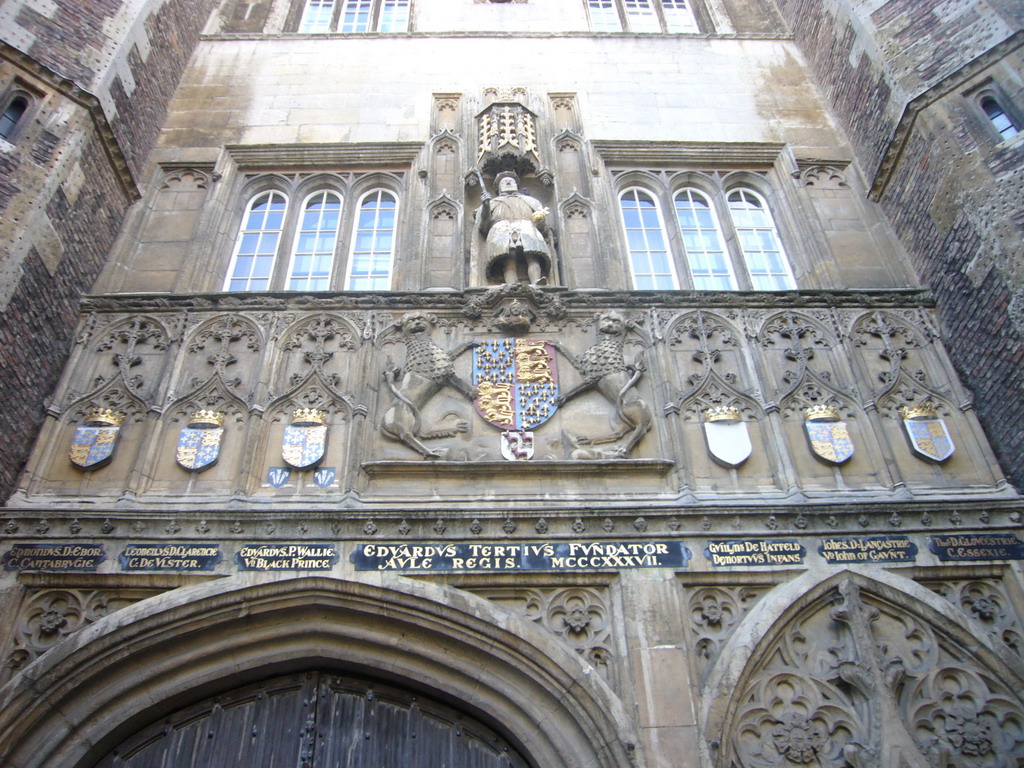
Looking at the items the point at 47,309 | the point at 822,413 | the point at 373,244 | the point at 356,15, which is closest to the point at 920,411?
the point at 822,413

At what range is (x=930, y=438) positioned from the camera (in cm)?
759

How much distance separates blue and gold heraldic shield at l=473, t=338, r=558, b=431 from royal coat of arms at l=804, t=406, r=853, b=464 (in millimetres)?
2277

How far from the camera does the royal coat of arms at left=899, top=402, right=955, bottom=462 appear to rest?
7.48 m

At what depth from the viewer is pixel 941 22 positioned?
934 cm

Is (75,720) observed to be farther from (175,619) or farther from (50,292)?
(50,292)

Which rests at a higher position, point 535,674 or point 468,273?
point 468,273

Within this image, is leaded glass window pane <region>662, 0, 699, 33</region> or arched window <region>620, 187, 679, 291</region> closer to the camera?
arched window <region>620, 187, 679, 291</region>

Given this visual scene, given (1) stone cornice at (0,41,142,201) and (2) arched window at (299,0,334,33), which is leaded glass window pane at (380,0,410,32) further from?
(1) stone cornice at (0,41,142,201)

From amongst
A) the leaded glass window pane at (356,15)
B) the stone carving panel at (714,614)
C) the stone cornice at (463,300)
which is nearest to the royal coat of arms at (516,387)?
the stone cornice at (463,300)

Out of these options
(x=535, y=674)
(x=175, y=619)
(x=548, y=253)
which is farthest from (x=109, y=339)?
(x=535, y=674)

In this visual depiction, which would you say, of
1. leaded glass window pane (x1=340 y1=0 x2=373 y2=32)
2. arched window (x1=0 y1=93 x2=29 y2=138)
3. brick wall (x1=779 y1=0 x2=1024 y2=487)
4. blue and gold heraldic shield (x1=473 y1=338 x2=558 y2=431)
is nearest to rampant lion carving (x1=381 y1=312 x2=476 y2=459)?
blue and gold heraldic shield (x1=473 y1=338 x2=558 y2=431)

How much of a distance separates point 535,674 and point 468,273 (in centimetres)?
456

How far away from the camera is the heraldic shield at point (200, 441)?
7316 mm

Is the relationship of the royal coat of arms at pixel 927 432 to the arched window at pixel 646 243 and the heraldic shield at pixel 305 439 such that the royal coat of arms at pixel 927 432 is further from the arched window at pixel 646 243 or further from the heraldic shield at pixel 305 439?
the heraldic shield at pixel 305 439
